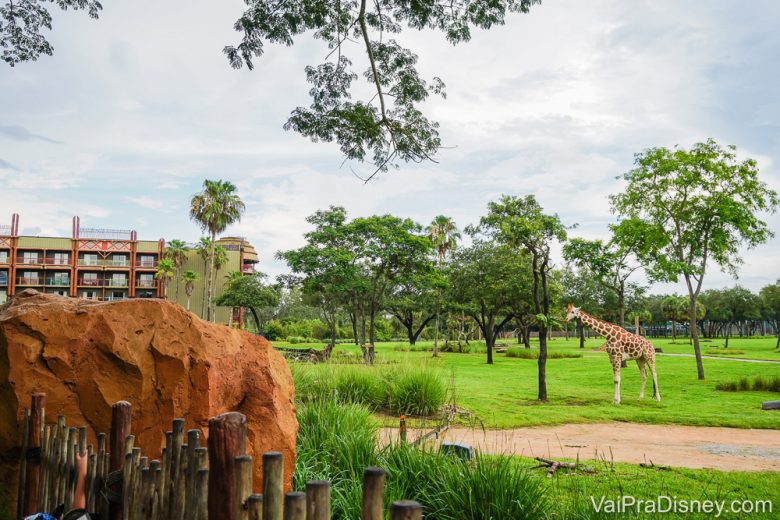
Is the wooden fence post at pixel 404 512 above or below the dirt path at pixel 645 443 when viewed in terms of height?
above

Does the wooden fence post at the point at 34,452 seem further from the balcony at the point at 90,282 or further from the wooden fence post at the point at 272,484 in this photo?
the balcony at the point at 90,282

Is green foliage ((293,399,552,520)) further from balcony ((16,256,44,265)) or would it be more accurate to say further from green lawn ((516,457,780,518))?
balcony ((16,256,44,265))

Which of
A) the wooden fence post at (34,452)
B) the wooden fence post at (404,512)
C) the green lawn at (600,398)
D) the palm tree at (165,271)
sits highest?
the palm tree at (165,271)

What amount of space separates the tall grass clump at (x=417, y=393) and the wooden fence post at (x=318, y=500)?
9089 mm

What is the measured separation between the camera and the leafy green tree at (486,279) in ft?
102

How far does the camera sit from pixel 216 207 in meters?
43.6

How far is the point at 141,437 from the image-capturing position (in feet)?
14.5

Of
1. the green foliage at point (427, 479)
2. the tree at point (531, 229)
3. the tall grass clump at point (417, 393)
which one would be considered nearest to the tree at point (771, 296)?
the tree at point (531, 229)

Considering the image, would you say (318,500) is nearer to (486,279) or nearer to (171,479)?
(171,479)

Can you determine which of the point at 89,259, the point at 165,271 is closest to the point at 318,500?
the point at 165,271

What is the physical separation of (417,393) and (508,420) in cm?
192

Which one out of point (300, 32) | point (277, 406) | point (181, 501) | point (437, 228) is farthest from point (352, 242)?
point (181, 501)

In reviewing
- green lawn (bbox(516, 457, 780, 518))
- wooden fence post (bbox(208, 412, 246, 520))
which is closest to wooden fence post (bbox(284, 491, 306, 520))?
wooden fence post (bbox(208, 412, 246, 520))

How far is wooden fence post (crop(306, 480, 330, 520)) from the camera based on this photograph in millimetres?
1869
